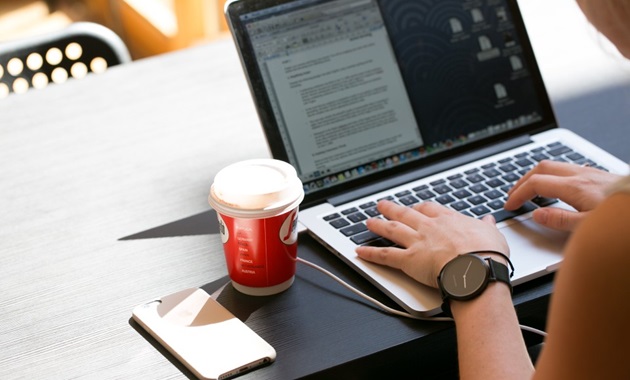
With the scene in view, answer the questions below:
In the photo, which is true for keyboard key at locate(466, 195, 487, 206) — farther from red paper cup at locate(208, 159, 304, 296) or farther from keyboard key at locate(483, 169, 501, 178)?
red paper cup at locate(208, 159, 304, 296)

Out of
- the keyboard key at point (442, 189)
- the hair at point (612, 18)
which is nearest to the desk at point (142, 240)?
the keyboard key at point (442, 189)

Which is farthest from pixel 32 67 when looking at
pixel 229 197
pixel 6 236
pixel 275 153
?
pixel 229 197

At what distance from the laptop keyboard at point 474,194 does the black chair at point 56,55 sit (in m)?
0.80

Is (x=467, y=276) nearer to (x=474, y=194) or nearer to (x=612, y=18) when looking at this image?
(x=474, y=194)

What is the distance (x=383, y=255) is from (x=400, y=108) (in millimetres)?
301

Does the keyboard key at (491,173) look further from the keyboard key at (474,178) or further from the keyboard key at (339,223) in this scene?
the keyboard key at (339,223)

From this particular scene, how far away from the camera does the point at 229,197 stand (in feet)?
3.49

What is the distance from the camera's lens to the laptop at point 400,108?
1.25 metres

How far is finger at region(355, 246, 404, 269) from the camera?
3.65ft

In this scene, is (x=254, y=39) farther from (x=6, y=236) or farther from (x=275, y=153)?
(x=6, y=236)

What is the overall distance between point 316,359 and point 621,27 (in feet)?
1.55

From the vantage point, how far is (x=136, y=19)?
3.64 metres

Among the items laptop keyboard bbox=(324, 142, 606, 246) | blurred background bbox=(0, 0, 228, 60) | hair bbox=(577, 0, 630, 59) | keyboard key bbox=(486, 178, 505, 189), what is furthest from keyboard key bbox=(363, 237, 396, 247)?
blurred background bbox=(0, 0, 228, 60)

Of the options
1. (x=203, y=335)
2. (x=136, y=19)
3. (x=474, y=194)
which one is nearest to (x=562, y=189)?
(x=474, y=194)
